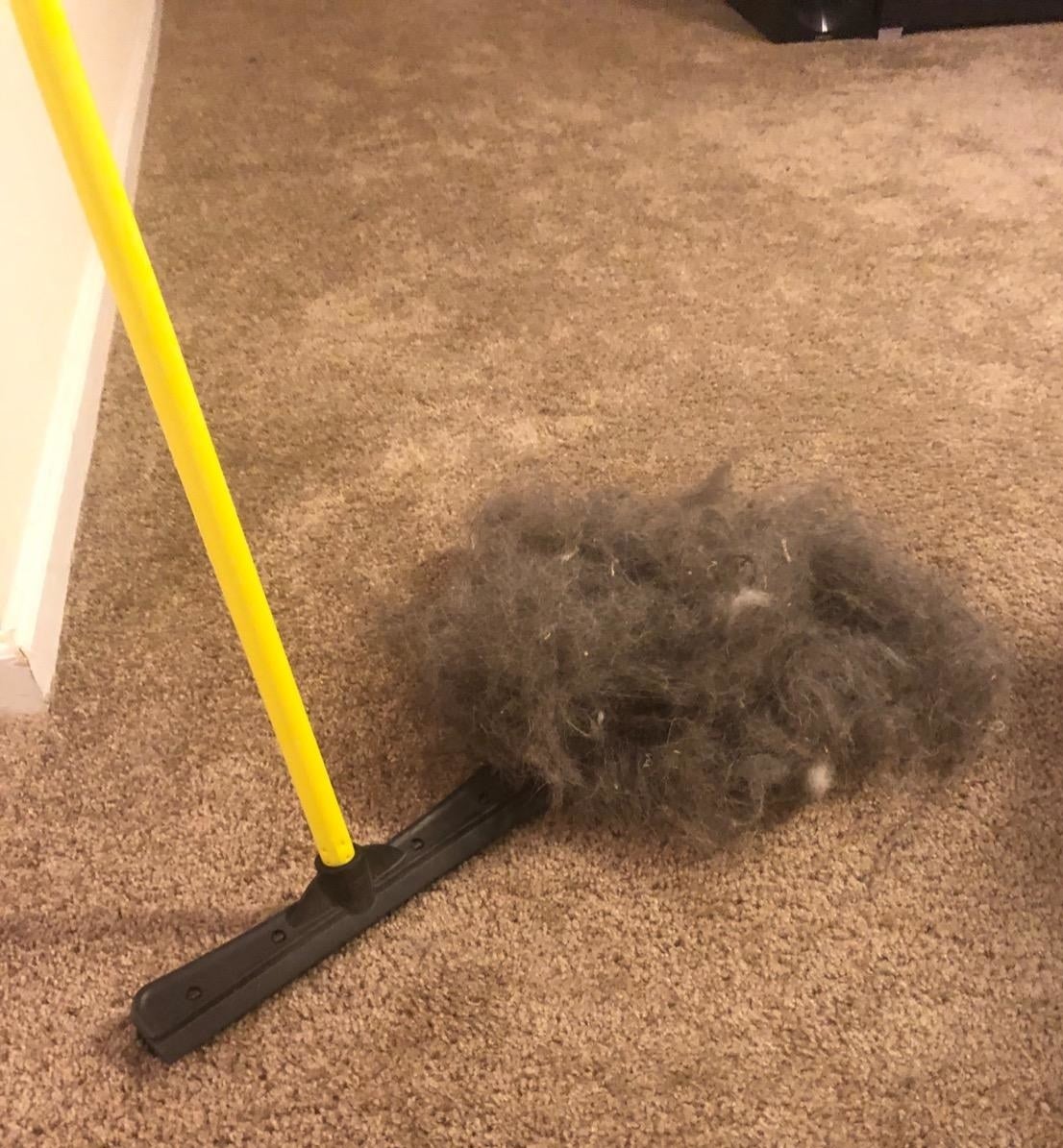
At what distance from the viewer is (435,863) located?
0.75m

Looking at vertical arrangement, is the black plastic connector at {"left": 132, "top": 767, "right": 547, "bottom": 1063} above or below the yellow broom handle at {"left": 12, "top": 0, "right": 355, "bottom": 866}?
below

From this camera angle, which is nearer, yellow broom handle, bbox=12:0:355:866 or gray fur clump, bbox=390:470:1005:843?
yellow broom handle, bbox=12:0:355:866

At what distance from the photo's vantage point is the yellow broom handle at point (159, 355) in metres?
0.41

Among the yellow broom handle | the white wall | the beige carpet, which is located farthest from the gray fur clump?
the white wall

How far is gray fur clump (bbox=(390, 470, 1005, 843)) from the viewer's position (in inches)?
30.4

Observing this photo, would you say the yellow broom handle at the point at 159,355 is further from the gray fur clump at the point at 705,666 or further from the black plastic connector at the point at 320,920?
the gray fur clump at the point at 705,666

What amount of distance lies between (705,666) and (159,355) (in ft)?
1.53

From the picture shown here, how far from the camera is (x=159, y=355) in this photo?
47 centimetres

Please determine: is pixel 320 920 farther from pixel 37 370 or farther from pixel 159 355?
pixel 37 370

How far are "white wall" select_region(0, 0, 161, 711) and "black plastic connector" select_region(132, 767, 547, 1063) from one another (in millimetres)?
310

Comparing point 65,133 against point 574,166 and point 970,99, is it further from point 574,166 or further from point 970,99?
point 970,99

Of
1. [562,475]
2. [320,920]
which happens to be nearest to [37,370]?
[562,475]

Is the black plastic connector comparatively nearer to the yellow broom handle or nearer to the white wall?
the yellow broom handle

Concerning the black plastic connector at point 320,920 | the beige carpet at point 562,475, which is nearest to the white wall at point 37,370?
the beige carpet at point 562,475
